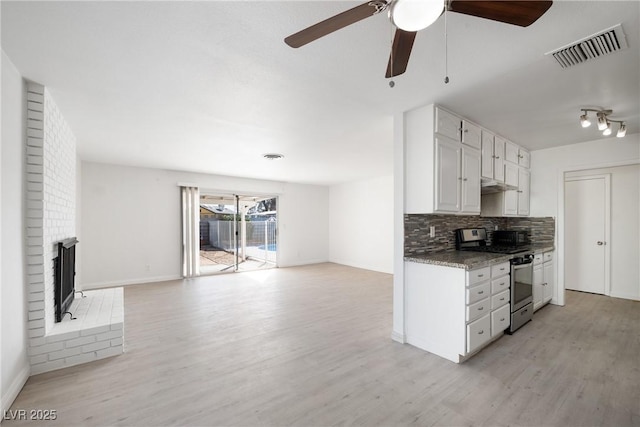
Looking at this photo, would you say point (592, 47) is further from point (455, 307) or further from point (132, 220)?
point (132, 220)

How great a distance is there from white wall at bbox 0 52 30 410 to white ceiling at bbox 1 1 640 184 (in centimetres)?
26

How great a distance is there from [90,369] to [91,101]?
97.1 inches

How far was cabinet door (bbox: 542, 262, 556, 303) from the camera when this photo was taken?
13.1 feet

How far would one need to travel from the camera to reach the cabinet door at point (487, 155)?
3.37m

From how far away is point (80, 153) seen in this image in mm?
4621

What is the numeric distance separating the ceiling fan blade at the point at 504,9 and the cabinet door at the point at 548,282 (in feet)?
12.8

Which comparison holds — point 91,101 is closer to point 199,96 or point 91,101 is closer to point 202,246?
point 199,96

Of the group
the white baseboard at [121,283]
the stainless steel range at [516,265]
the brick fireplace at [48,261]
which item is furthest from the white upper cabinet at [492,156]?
the white baseboard at [121,283]

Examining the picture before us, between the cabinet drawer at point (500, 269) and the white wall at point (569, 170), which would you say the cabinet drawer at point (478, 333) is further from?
the white wall at point (569, 170)

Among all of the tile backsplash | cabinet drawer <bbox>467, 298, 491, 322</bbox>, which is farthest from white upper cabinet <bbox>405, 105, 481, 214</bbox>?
cabinet drawer <bbox>467, 298, 491, 322</bbox>

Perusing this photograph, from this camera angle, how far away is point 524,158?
4.26m

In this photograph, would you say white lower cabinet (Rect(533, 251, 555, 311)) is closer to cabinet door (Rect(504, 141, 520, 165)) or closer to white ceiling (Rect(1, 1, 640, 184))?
cabinet door (Rect(504, 141, 520, 165))

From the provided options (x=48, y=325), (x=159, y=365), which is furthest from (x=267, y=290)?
(x=48, y=325)

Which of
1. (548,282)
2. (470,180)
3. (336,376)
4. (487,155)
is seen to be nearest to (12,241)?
(336,376)
